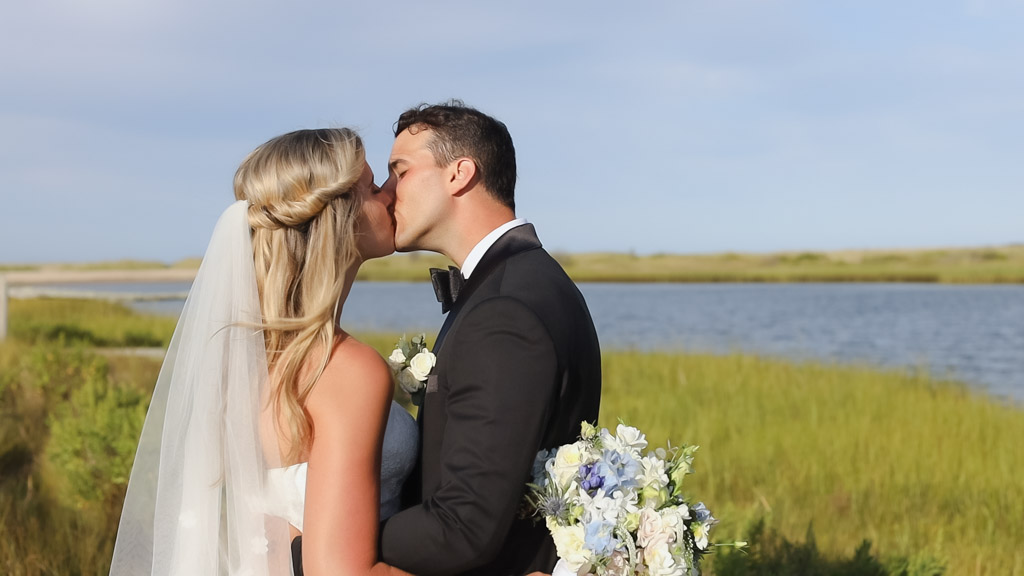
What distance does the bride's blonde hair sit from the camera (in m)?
2.87

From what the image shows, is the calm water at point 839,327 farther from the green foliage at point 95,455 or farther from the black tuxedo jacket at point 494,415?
the black tuxedo jacket at point 494,415

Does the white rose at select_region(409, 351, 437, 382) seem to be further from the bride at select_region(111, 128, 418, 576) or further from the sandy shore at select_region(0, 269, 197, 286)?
the sandy shore at select_region(0, 269, 197, 286)

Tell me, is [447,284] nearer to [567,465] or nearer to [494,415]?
[494,415]

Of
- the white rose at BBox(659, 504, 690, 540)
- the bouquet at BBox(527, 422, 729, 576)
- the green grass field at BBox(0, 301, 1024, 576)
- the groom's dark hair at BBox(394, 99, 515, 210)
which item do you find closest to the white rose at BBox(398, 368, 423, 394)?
the bouquet at BBox(527, 422, 729, 576)

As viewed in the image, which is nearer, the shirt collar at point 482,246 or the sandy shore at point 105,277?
the shirt collar at point 482,246

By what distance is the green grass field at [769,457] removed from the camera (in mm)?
6113

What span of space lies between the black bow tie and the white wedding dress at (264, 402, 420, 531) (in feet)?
1.79

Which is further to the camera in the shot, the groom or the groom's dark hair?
the groom's dark hair

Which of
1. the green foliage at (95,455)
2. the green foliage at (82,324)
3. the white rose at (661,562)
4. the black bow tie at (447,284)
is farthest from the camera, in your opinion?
the green foliage at (82,324)

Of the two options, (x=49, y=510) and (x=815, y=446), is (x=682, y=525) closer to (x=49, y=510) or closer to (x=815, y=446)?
(x=49, y=510)

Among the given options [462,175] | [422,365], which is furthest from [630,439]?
[462,175]

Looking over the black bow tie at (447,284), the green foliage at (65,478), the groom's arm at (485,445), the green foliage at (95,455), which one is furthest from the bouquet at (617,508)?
the green foliage at (95,455)

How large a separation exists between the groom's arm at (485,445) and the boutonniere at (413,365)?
372 mm

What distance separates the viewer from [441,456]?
108 inches
